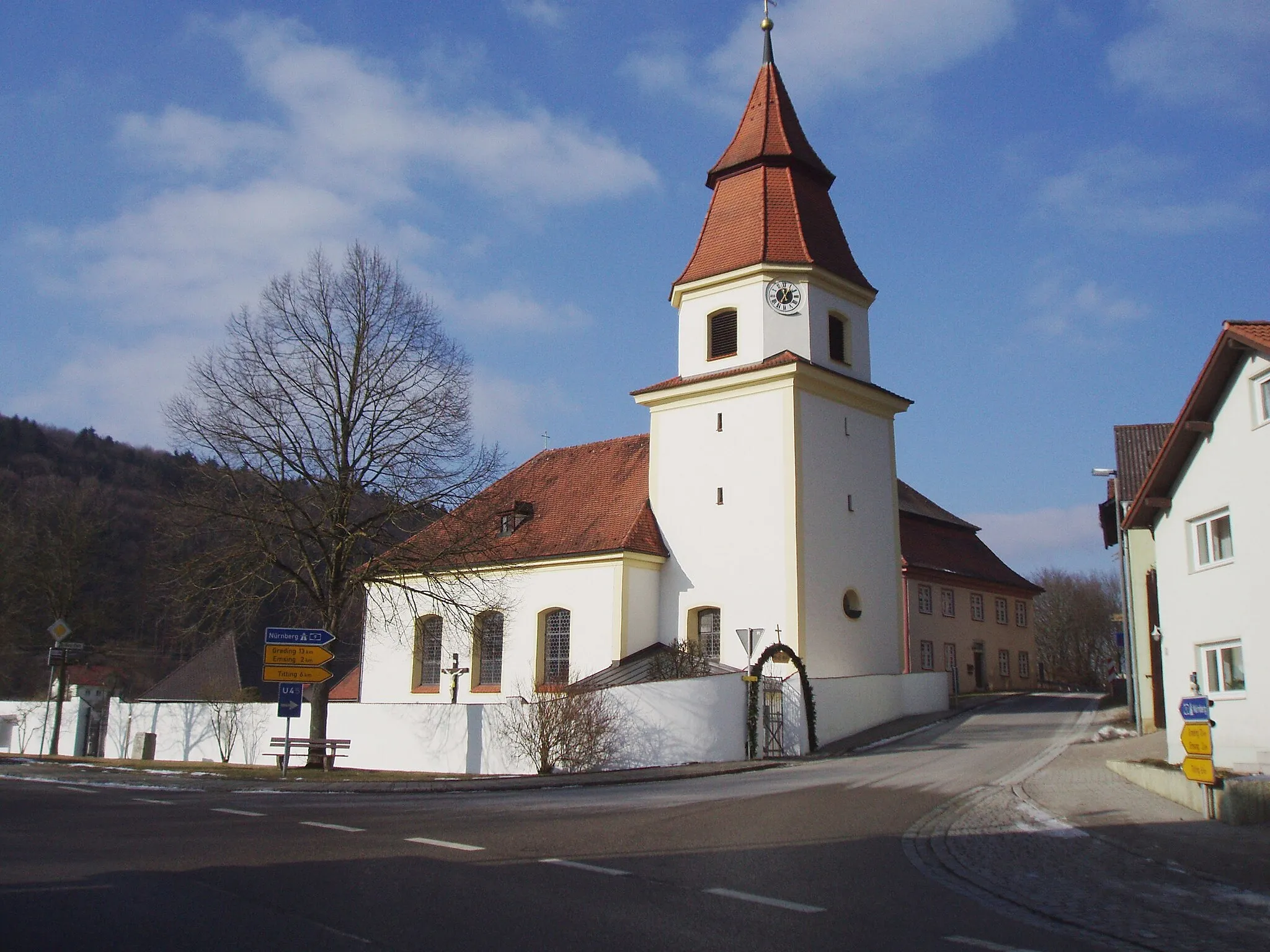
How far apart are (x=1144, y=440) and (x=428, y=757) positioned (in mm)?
19359

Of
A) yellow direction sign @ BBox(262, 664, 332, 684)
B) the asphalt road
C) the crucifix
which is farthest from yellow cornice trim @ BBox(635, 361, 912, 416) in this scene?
the asphalt road

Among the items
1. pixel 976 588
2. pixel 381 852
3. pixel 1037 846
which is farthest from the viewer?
pixel 976 588

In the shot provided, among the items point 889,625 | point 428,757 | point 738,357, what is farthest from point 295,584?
point 889,625

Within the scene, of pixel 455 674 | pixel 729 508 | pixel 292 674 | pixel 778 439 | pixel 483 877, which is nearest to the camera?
pixel 483 877

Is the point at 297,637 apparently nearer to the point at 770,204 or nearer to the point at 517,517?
the point at 517,517

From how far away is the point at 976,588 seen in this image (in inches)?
1640

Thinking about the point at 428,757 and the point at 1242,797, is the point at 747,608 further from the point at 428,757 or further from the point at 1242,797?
the point at 1242,797

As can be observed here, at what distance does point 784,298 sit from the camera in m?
30.1

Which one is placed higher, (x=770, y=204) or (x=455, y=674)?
(x=770, y=204)

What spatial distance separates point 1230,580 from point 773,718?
9.76 m

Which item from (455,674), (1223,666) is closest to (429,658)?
(455,674)

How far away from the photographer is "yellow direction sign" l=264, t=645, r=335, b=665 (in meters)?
20.9

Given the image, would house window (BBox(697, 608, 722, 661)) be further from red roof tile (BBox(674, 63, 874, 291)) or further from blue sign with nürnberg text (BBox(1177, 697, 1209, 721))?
blue sign with nürnberg text (BBox(1177, 697, 1209, 721))

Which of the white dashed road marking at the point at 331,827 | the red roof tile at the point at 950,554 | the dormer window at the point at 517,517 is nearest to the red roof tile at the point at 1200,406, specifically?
the white dashed road marking at the point at 331,827
